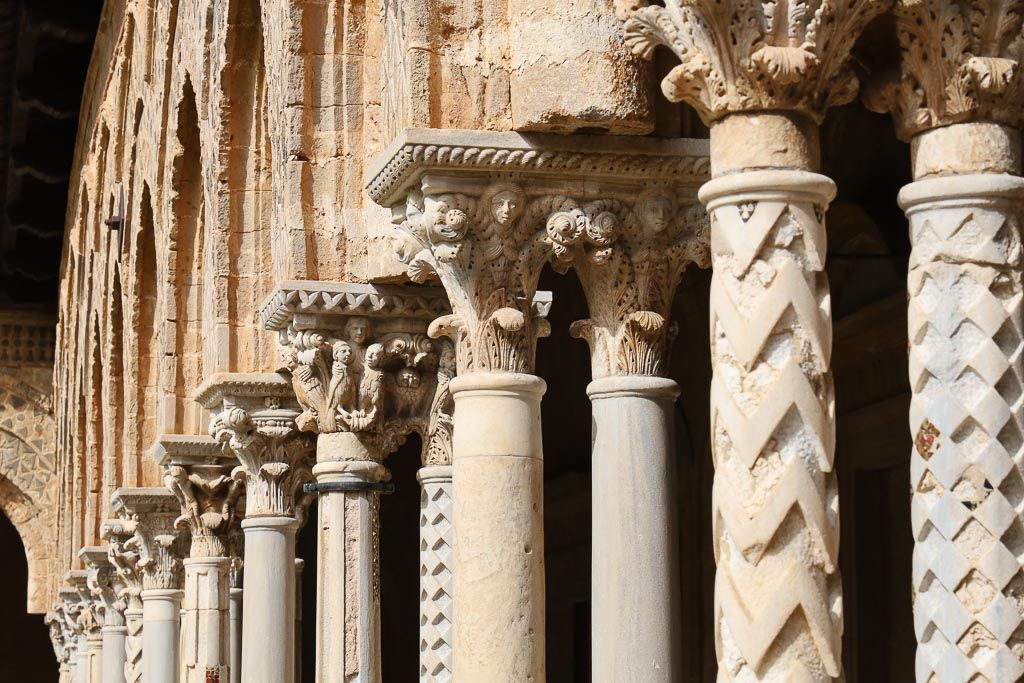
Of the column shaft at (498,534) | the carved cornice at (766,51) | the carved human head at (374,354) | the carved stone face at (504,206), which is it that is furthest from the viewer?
the carved human head at (374,354)

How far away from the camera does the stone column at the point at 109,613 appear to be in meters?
17.0

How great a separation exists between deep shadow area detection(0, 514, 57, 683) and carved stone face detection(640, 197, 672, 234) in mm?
23129

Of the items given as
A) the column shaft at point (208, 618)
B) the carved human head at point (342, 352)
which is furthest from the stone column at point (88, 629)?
the carved human head at point (342, 352)

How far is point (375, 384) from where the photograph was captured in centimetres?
810

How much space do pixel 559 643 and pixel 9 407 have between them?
841 centimetres

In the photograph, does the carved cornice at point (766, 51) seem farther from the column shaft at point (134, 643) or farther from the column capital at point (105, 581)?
the column capital at point (105, 581)

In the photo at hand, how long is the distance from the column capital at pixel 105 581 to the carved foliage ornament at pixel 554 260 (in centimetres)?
1161

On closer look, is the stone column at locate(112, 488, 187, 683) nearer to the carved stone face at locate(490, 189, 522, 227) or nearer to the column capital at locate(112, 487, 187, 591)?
the column capital at locate(112, 487, 187, 591)

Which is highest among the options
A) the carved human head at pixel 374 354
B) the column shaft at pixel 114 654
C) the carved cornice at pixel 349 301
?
the carved cornice at pixel 349 301

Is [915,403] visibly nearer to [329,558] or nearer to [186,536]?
[329,558]

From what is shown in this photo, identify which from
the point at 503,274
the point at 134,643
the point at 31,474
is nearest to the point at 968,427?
the point at 503,274

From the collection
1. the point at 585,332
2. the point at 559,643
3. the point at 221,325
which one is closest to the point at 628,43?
the point at 585,332

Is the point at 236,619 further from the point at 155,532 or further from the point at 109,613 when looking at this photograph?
the point at 109,613

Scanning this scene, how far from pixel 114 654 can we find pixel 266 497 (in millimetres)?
7925
